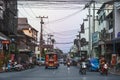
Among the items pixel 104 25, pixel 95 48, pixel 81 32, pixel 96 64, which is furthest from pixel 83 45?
pixel 96 64

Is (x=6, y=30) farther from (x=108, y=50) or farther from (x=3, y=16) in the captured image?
(x=108, y=50)

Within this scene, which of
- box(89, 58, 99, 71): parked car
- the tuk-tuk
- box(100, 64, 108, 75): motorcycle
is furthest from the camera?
the tuk-tuk

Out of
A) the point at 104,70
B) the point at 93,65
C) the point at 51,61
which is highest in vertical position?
the point at 51,61

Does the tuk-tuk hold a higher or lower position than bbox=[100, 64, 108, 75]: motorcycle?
higher

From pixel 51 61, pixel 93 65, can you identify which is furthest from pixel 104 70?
pixel 51 61

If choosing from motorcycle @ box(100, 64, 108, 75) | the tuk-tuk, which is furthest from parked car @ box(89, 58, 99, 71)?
the tuk-tuk

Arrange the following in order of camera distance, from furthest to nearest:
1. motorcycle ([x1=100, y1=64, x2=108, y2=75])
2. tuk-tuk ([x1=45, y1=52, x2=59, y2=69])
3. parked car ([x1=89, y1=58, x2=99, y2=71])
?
tuk-tuk ([x1=45, y1=52, x2=59, y2=69])
parked car ([x1=89, y1=58, x2=99, y2=71])
motorcycle ([x1=100, y1=64, x2=108, y2=75])

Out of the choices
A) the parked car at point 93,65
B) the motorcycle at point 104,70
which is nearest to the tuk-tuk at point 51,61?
the parked car at point 93,65

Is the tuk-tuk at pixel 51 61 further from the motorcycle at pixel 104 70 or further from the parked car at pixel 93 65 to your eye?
the motorcycle at pixel 104 70

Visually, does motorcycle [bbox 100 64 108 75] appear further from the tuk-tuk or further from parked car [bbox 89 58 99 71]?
the tuk-tuk

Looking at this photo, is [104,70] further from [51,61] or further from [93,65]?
[51,61]

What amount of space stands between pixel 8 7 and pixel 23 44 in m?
32.7

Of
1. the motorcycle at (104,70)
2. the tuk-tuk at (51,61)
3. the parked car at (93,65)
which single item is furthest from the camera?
the tuk-tuk at (51,61)

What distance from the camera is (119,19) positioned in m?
72.5
